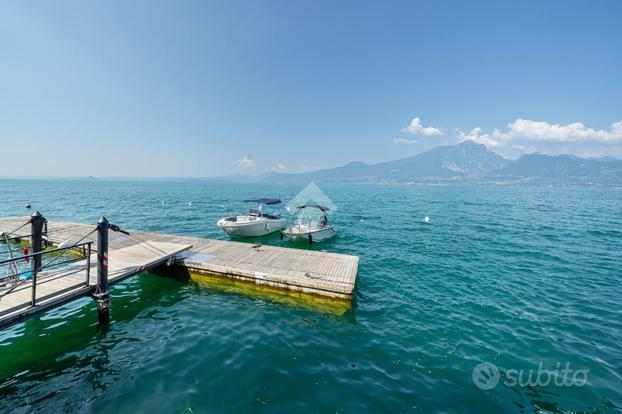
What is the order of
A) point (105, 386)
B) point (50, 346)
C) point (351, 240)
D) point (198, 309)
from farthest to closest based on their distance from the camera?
point (351, 240) → point (198, 309) → point (50, 346) → point (105, 386)

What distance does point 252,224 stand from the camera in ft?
81.9

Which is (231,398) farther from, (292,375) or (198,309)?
(198,309)

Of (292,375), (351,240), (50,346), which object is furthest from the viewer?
(351,240)

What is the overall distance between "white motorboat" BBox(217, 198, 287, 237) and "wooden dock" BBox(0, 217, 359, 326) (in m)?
5.96

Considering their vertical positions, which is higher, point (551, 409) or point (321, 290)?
point (321, 290)

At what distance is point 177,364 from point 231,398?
2.37m

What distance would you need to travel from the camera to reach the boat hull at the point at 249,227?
2450 centimetres

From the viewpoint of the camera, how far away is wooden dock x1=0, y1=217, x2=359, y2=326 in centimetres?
854

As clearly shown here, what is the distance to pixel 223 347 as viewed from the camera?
887cm

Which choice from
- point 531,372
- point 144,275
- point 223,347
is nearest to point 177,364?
point 223,347

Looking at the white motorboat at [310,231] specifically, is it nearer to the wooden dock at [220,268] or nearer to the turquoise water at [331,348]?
the wooden dock at [220,268]

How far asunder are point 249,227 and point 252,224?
1.36 ft

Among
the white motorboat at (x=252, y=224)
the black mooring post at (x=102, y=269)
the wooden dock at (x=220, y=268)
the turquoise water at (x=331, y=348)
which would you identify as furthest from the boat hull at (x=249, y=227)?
the black mooring post at (x=102, y=269)

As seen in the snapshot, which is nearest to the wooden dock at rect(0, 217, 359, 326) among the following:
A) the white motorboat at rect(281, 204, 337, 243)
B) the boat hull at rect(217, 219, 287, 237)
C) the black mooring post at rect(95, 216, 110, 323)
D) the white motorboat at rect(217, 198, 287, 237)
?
the black mooring post at rect(95, 216, 110, 323)
